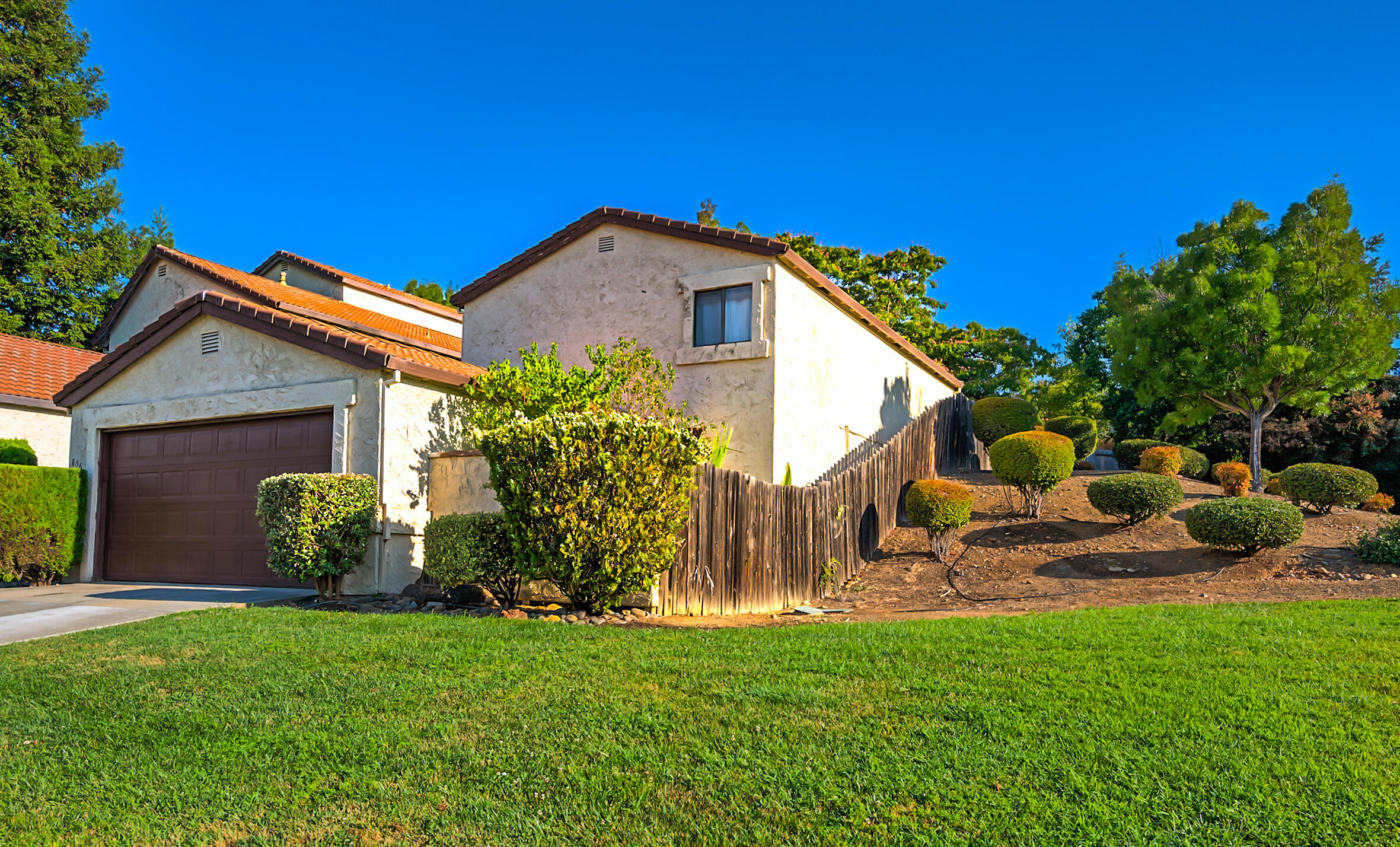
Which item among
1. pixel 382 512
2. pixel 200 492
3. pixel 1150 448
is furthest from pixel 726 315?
pixel 1150 448

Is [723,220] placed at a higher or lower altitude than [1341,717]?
higher

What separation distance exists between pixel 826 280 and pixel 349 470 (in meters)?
8.08

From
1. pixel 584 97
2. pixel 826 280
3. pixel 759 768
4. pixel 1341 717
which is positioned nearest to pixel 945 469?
pixel 826 280

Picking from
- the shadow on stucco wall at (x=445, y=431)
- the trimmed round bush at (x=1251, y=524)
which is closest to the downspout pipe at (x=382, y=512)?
the shadow on stucco wall at (x=445, y=431)

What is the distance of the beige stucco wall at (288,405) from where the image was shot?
10.6 m

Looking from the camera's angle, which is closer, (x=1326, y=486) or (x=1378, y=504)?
(x=1326, y=486)

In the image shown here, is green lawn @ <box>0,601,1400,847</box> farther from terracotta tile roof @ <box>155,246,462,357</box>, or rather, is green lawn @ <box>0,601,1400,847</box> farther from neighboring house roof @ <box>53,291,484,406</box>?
terracotta tile roof @ <box>155,246,462,357</box>

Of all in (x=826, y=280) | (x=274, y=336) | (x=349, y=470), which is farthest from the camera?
(x=826, y=280)

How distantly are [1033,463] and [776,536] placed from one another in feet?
18.3

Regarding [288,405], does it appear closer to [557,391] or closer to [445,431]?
[445,431]

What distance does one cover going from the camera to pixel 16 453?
572 inches

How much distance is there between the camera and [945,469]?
761 inches

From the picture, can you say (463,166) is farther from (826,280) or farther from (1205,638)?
(1205,638)

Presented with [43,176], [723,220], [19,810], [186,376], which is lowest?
[19,810]
